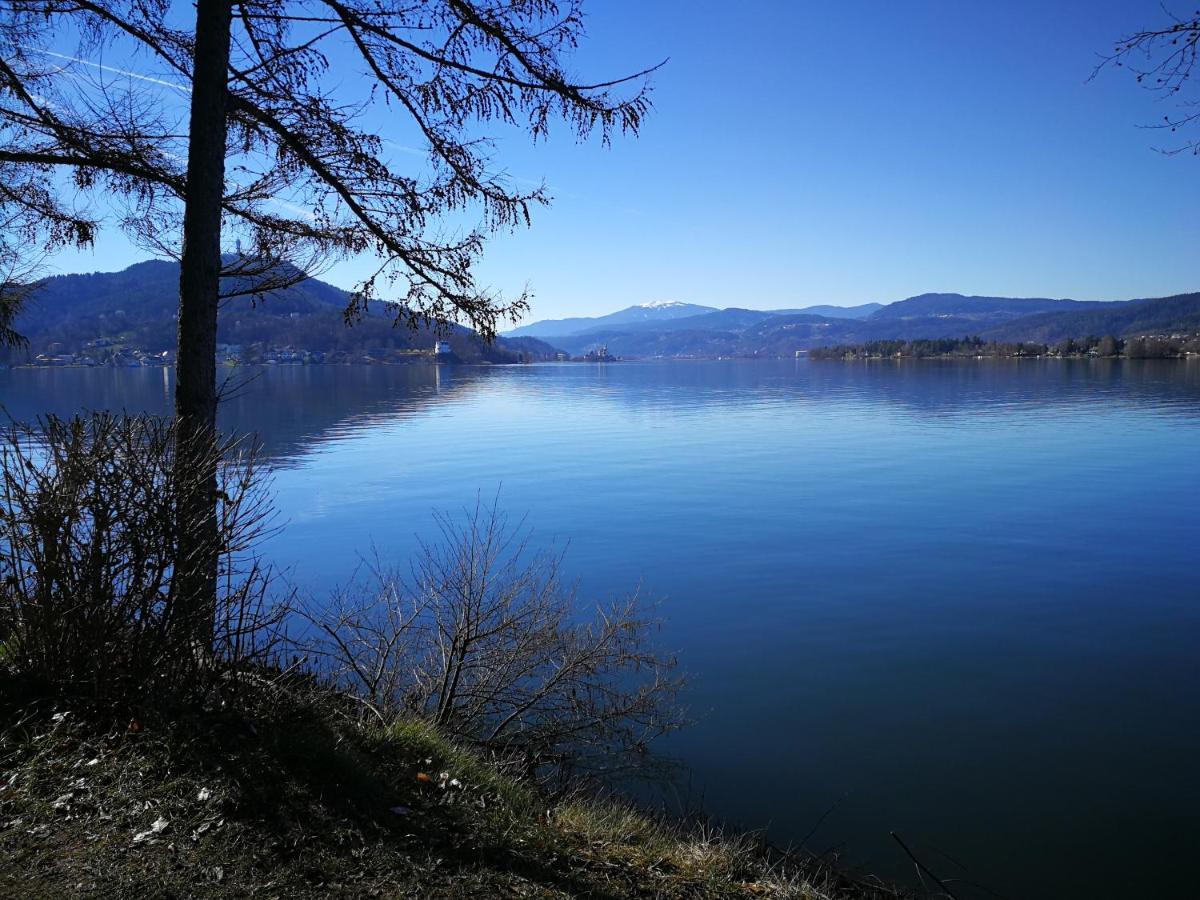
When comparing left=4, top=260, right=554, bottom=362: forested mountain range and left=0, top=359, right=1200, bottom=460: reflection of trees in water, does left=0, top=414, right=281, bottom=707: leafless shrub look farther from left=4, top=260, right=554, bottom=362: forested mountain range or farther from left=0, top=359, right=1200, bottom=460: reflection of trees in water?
left=4, top=260, right=554, bottom=362: forested mountain range

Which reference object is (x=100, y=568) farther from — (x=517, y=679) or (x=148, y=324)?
(x=148, y=324)

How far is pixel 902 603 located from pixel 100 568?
14.0 metres

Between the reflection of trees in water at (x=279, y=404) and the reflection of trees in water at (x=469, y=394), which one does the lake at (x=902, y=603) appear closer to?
the reflection of trees in water at (x=279, y=404)

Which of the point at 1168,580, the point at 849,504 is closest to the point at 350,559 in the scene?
the point at 849,504

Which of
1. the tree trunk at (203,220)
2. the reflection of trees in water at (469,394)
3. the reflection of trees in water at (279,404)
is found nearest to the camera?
the tree trunk at (203,220)

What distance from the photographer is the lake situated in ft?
26.8

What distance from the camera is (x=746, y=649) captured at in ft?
41.9

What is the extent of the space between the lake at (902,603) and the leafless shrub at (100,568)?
6240 mm

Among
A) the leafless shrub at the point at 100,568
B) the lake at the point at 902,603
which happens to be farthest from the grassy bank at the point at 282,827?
the lake at the point at 902,603

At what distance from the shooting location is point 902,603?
48.4 ft

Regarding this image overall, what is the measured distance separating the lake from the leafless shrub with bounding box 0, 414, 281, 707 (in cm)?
624

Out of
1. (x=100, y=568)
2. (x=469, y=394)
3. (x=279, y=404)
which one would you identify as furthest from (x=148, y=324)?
(x=100, y=568)

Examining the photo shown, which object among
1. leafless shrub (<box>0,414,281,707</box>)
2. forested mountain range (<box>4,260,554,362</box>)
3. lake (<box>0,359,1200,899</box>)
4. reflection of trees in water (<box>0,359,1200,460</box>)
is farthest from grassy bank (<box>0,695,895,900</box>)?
forested mountain range (<box>4,260,554,362</box>)

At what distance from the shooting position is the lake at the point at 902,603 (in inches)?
321
